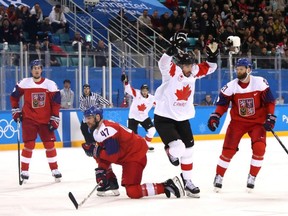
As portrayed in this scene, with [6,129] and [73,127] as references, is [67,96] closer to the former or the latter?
[73,127]

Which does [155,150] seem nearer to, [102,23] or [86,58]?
[86,58]

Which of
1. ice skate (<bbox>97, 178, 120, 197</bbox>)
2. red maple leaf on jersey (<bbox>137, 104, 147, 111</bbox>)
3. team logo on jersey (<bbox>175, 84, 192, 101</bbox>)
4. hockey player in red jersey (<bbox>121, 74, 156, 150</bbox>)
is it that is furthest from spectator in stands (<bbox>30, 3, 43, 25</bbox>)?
ice skate (<bbox>97, 178, 120, 197</bbox>)

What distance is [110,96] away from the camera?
16.0 meters

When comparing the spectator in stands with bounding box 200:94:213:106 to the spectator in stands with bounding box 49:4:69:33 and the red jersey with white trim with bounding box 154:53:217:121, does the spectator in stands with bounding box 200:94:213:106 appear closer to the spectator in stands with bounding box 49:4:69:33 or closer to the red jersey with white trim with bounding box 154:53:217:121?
the spectator in stands with bounding box 49:4:69:33

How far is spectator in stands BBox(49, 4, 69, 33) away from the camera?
18641 millimetres

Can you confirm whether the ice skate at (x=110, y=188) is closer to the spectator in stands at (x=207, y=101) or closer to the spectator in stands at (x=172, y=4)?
the spectator in stands at (x=207, y=101)

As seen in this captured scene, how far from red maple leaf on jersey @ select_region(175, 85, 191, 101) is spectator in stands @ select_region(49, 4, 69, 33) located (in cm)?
1082

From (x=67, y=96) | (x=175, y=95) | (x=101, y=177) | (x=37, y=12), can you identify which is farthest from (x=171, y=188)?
(x=37, y=12)

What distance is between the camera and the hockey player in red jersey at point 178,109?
7.98 metres

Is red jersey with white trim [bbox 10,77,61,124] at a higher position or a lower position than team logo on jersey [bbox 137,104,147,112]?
higher

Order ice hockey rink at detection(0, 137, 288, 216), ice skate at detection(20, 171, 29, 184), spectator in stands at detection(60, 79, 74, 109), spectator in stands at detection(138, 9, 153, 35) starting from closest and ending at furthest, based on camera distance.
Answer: ice hockey rink at detection(0, 137, 288, 216) < ice skate at detection(20, 171, 29, 184) < spectator in stands at detection(60, 79, 74, 109) < spectator in stands at detection(138, 9, 153, 35)

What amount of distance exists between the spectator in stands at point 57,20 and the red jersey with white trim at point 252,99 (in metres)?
10.8

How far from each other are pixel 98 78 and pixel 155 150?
7.09 ft

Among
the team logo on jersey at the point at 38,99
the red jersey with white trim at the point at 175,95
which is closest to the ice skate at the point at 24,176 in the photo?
the team logo on jersey at the point at 38,99
